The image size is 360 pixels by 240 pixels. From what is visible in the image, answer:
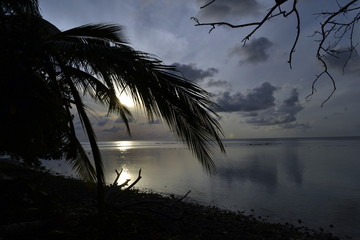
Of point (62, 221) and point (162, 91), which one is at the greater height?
point (162, 91)

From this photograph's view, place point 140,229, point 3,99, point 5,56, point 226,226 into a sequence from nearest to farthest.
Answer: point 3,99
point 5,56
point 140,229
point 226,226

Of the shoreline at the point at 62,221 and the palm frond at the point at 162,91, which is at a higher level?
the palm frond at the point at 162,91

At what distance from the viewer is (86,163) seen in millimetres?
5652

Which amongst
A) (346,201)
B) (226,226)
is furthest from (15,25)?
(346,201)

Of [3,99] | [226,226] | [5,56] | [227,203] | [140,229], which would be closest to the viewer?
[3,99]

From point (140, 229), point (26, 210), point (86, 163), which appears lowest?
point (140, 229)

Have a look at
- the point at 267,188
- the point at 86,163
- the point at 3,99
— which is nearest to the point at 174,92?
the point at 3,99

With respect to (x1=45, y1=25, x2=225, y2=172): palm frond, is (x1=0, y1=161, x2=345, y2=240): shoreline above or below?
below

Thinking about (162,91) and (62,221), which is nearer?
(162,91)

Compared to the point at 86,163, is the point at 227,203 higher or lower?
lower

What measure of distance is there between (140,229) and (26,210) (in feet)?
6.38

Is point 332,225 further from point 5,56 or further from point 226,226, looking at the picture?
point 5,56

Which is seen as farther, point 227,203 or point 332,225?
point 227,203

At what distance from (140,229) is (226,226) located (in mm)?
2927
